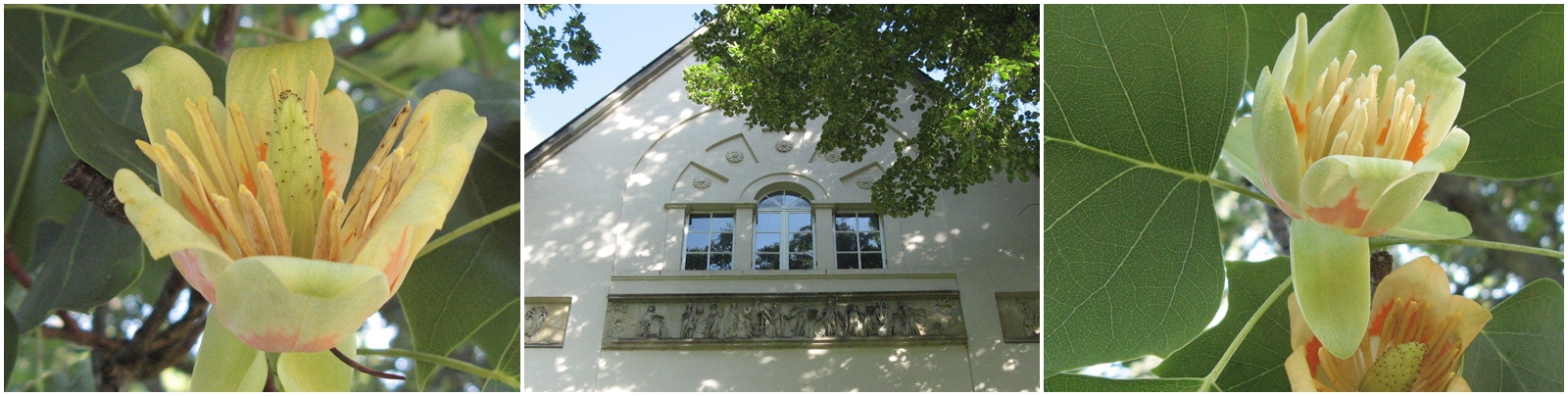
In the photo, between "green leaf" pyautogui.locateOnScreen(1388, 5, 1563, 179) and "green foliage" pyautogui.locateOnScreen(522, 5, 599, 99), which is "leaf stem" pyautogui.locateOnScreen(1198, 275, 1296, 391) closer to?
"green leaf" pyautogui.locateOnScreen(1388, 5, 1563, 179)

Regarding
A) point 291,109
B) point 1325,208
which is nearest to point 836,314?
point 1325,208

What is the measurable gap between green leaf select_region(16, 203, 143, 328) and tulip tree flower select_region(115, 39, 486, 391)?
23cm

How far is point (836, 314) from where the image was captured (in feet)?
3.33

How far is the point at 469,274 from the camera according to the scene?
838 millimetres

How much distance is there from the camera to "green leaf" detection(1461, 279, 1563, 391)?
932 mm

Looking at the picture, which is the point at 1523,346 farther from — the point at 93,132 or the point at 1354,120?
the point at 93,132

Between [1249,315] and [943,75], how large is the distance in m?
0.50

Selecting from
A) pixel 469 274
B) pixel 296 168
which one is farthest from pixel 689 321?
pixel 296 168

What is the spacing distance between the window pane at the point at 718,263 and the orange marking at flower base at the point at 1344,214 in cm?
59

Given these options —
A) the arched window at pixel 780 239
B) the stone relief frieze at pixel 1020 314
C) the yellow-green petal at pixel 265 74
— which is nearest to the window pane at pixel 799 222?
the arched window at pixel 780 239

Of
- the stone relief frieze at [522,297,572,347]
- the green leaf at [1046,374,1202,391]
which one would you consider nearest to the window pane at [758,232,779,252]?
the stone relief frieze at [522,297,572,347]

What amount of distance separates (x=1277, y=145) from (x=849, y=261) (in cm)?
51

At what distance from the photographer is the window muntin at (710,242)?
1.01 m

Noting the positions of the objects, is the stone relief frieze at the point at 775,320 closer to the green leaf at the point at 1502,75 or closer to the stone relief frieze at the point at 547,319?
the stone relief frieze at the point at 547,319
